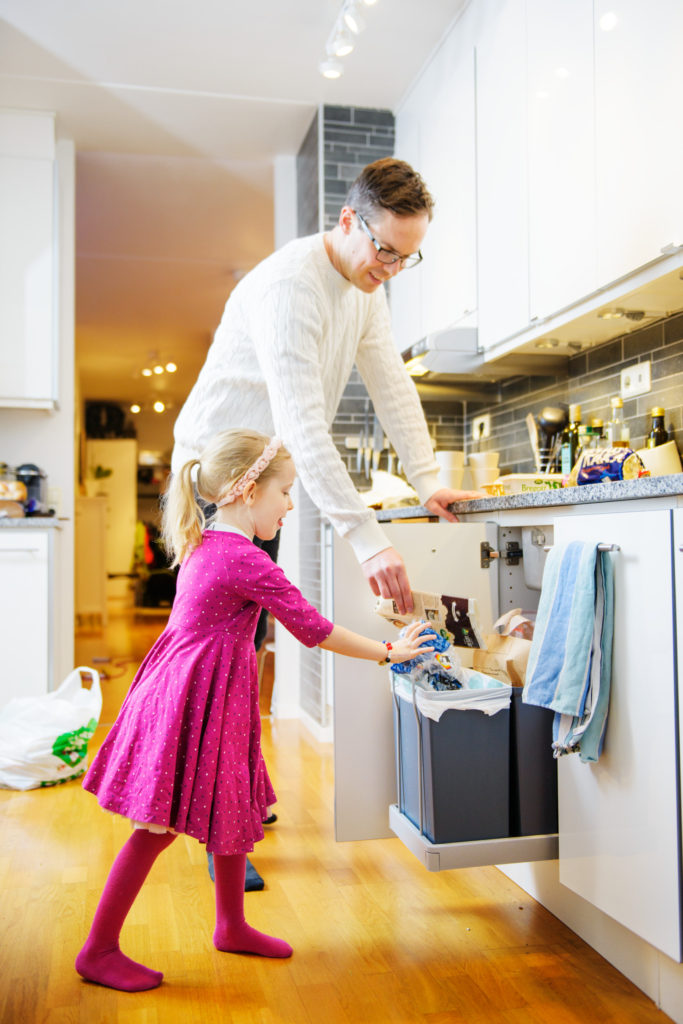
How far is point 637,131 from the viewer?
195 cm

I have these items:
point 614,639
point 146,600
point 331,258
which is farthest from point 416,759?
point 146,600

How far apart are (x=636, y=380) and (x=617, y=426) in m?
0.14

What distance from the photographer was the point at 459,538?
182 cm

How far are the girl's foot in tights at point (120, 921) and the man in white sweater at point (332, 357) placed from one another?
23.5 inches

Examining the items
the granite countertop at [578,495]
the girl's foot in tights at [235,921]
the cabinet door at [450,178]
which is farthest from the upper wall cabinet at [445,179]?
the girl's foot in tights at [235,921]

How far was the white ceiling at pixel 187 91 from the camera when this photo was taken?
9.90ft

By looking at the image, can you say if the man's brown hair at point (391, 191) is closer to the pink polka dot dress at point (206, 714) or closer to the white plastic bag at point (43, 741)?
the pink polka dot dress at point (206, 714)

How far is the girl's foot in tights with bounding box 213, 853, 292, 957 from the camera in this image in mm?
1506

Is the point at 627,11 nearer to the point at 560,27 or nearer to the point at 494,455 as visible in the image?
the point at 560,27

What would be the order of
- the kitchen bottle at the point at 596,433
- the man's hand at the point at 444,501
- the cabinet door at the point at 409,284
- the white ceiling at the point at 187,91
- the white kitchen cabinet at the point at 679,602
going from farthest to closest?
the cabinet door at the point at 409,284 < the white ceiling at the point at 187,91 < the kitchen bottle at the point at 596,433 < the man's hand at the point at 444,501 < the white kitchen cabinet at the point at 679,602

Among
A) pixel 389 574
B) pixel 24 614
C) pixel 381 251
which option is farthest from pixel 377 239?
pixel 24 614

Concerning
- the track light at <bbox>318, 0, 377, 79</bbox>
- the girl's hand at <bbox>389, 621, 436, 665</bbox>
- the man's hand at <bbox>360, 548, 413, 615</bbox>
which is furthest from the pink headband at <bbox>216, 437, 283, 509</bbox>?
the track light at <bbox>318, 0, 377, 79</bbox>

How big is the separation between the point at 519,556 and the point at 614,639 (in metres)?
0.55

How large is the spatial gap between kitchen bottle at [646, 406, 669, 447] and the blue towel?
1015 mm
